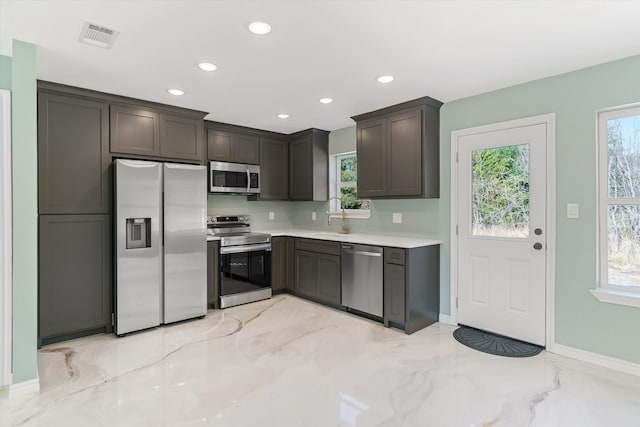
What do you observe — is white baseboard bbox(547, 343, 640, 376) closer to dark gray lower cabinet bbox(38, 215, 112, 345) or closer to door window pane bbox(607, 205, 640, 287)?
door window pane bbox(607, 205, 640, 287)

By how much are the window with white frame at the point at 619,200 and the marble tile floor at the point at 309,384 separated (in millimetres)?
761

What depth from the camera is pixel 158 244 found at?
11.8ft

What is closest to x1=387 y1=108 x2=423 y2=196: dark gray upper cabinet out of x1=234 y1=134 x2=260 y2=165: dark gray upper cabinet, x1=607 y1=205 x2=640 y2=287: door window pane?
x1=607 y1=205 x2=640 y2=287: door window pane

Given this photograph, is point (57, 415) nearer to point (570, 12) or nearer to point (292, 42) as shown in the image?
point (292, 42)

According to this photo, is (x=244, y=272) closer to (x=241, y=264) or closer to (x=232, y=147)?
(x=241, y=264)

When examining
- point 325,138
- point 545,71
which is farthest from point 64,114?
point 545,71

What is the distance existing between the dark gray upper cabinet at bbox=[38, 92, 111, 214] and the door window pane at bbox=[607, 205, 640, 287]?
4.53 m

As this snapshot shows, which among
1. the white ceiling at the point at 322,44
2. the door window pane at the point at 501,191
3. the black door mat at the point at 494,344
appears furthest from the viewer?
the door window pane at the point at 501,191

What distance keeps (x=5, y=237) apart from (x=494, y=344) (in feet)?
13.1

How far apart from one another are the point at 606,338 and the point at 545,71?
222 cm

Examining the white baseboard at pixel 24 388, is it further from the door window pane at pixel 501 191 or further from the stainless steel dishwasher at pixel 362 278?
the door window pane at pixel 501 191

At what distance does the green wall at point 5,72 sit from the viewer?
238 cm

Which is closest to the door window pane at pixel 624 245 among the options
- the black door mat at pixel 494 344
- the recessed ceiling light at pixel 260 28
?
the black door mat at pixel 494 344

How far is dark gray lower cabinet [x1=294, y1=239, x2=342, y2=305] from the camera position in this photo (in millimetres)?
4191
